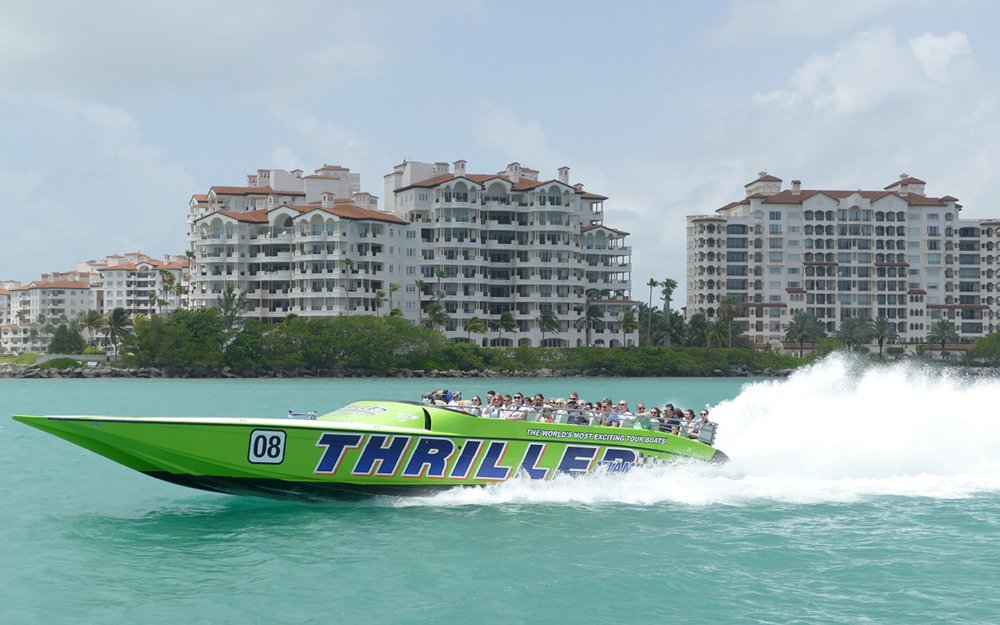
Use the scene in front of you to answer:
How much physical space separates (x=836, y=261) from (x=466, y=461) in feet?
421

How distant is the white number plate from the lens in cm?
1814

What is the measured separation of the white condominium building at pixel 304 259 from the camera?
108m

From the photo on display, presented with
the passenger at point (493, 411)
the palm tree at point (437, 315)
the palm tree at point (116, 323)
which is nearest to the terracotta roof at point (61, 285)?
the palm tree at point (116, 323)

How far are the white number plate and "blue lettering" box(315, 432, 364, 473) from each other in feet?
2.08

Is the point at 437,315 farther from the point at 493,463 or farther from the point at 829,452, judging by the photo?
the point at 493,463

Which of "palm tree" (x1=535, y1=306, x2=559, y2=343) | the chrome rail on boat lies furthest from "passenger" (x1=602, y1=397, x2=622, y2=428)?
"palm tree" (x1=535, y1=306, x2=559, y2=343)

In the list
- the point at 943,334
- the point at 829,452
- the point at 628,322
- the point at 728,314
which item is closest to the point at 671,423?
the point at 829,452

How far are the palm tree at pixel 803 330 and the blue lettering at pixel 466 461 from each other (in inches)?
4416

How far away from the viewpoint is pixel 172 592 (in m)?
14.2

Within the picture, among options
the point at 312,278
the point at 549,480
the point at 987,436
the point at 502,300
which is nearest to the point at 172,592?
the point at 549,480

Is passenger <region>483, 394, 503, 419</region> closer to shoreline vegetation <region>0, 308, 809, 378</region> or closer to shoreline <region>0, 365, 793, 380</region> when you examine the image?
shoreline vegetation <region>0, 308, 809, 378</region>

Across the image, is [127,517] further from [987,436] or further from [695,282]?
[695,282]

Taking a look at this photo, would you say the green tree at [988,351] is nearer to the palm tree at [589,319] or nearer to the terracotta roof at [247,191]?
the palm tree at [589,319]

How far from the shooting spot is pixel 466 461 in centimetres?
1931
